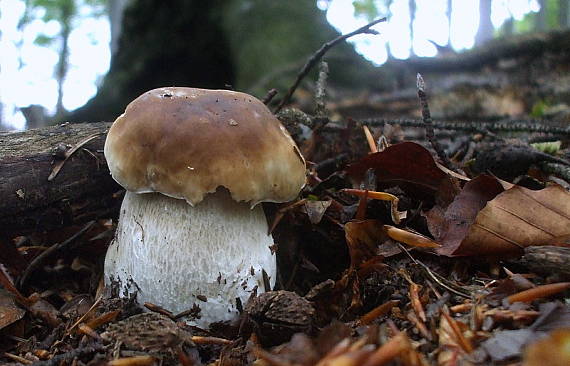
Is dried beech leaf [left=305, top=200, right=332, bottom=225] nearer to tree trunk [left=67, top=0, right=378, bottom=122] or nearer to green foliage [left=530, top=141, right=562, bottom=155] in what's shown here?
green foliage [left=530, top=141, right=562, bottom=155]

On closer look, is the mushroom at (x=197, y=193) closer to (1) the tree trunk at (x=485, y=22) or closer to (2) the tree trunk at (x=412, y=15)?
(1) the tree trunk at (x=485, y=22)

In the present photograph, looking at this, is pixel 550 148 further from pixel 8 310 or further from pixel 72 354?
pixel 8 310

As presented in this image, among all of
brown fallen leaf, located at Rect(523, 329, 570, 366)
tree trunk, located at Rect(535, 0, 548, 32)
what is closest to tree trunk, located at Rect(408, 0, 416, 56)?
tree trunk, located at Rect(535, 0, 548, 32)

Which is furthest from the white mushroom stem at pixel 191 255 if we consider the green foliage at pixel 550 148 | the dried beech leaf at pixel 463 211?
the green foliage at pixel 550 148

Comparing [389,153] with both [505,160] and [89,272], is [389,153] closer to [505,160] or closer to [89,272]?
[505,160]

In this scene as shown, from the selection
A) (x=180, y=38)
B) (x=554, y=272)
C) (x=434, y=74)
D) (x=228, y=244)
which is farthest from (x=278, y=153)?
(x=180, y=38)

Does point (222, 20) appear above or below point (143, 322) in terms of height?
above
